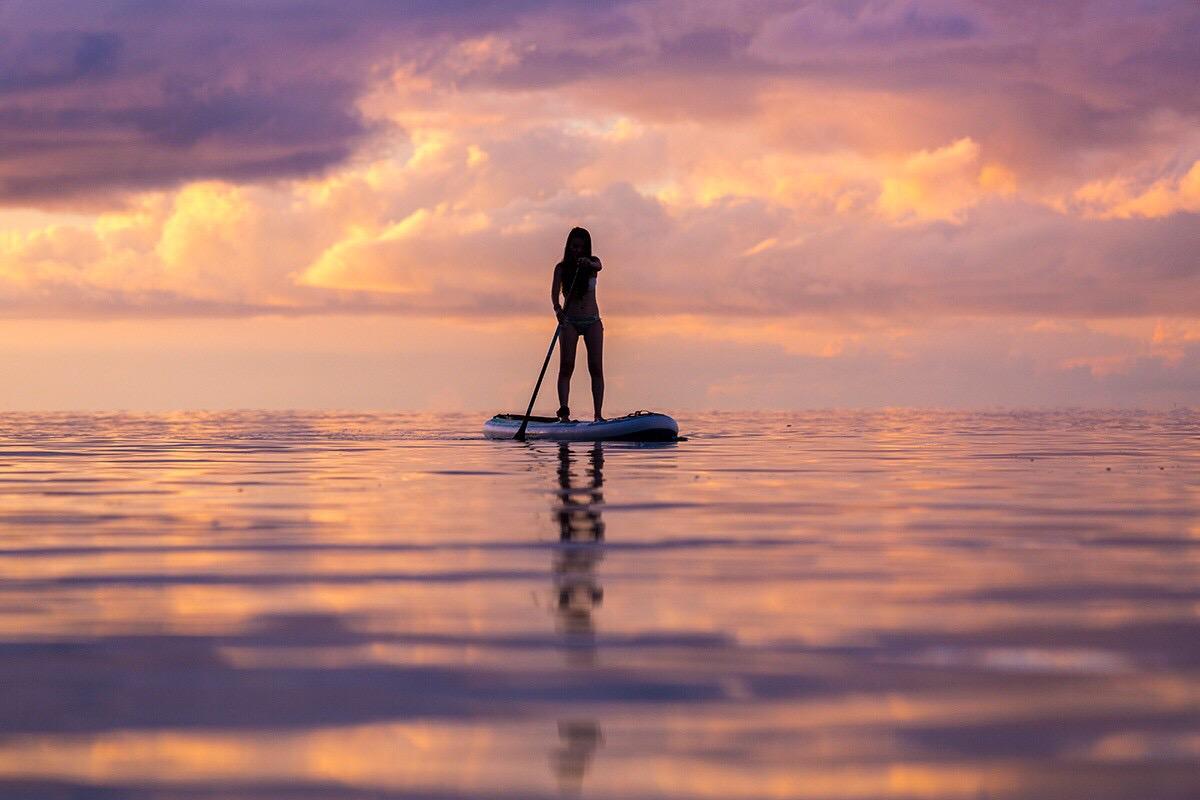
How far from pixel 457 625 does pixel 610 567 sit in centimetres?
176

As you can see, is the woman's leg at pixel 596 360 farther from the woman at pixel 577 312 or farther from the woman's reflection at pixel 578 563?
the woman's reflection at pixel 578 563

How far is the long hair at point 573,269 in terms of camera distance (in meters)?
22.8

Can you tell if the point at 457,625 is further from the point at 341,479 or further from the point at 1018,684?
the point at 341,479

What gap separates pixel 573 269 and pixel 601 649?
59.7 feet

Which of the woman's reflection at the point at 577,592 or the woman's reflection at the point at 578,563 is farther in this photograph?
the woman's reflection at the point at 578,563

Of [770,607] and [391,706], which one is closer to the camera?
[391,706]

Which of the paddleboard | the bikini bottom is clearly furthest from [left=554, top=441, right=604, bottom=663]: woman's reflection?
the bikini bottom

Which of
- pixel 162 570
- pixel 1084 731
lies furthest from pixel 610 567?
pixel 1084 731

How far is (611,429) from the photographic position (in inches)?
898

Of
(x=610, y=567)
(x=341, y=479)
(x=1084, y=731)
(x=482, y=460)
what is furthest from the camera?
(x=482, y=460)

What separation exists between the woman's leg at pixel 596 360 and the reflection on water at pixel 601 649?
39.1ft

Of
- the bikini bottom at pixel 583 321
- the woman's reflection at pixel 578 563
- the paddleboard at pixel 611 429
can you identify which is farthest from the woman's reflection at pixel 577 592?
the bikini bottom at pixel 583 321

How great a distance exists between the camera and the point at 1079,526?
972cm

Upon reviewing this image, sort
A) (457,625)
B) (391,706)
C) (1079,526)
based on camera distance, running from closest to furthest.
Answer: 1. (391,706)
2. (457,625)
3. (1079,526)
